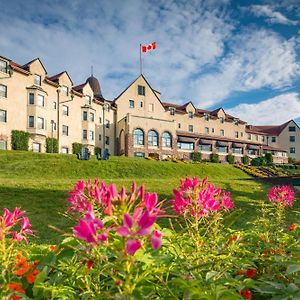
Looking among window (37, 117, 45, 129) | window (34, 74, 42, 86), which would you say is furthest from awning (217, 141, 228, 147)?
window (34, 74, 42, 86)

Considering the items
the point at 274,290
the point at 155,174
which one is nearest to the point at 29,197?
the point at 274,290

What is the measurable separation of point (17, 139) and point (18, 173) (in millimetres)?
16423

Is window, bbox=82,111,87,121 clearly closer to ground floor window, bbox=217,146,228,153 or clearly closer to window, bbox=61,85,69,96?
window, bbox=61,85,69,96

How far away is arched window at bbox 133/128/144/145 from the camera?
45.1m

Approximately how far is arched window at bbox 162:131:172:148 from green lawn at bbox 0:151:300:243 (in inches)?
603

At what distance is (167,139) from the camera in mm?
48688

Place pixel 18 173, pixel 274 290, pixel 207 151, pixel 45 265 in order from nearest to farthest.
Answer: pixel 274 290 → pixel 45 265 → pixel 18 173 → pixel 207 151

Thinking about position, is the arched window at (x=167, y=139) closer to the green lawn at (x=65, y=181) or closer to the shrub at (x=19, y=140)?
the green lawn at (x=65, y=181)

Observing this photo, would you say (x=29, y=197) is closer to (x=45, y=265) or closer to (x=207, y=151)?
(x=45, y=265)

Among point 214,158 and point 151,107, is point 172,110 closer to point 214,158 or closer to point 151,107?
point 151,107

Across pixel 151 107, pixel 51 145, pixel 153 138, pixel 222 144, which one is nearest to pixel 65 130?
pixel 51 145

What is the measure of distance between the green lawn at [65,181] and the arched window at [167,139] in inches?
603

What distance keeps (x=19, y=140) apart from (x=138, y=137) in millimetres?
16780

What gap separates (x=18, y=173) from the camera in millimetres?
20984
